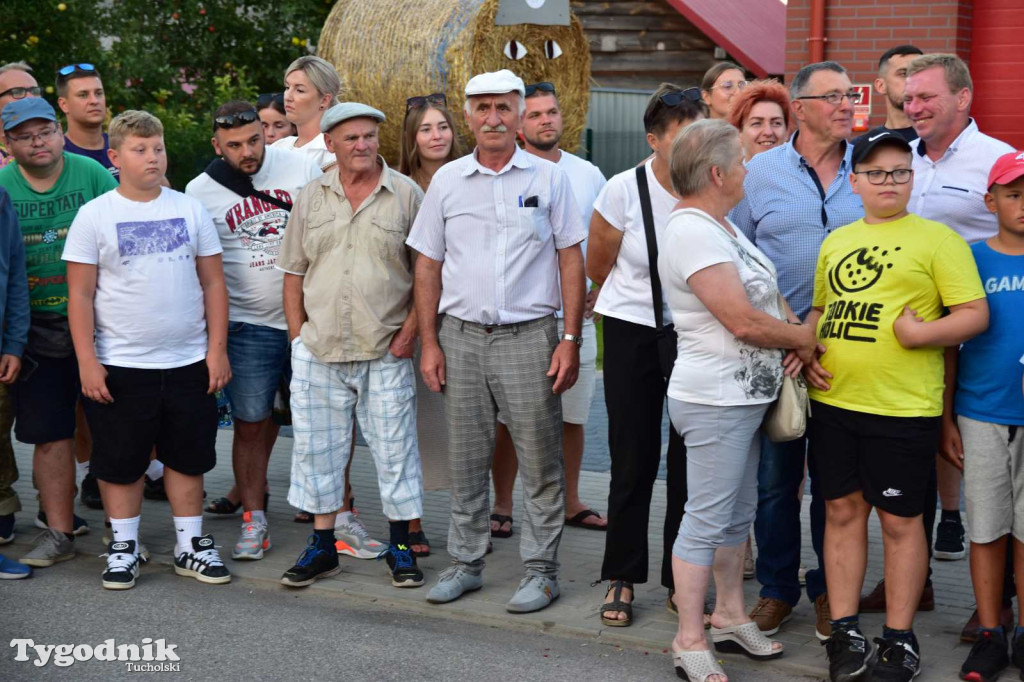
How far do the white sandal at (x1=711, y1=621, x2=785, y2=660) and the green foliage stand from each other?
9764mm

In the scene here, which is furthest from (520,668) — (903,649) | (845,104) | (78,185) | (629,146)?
(629,146)

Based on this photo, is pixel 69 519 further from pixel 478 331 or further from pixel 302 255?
pixel 478 331

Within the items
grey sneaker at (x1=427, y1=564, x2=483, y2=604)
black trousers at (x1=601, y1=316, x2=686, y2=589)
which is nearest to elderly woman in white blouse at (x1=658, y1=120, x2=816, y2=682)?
black trousers at (x1=601, y1=316, x2=686, y2=589)

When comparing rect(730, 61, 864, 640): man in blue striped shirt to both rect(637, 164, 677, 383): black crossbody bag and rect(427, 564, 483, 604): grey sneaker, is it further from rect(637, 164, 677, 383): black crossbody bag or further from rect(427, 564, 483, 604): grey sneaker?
rect(427, 564, 483, 604): grey sneaker

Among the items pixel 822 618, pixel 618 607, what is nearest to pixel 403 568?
pixel 618 607

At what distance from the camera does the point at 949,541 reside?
5.78m

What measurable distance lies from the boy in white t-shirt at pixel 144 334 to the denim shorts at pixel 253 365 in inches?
10.6

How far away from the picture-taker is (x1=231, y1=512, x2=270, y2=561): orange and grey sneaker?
593 centimetres

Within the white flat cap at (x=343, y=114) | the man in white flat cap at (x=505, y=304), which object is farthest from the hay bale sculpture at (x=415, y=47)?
the man in white flat cap at (x=505, y=304)

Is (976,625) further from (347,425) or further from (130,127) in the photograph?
(130,127)

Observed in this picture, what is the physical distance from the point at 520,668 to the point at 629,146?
1199 cm

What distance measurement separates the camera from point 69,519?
609 cm

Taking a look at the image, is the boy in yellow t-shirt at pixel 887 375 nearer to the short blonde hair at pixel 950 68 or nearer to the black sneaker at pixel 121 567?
the short blonde hair at pixel 950 68

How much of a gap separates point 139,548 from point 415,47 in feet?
21.0
